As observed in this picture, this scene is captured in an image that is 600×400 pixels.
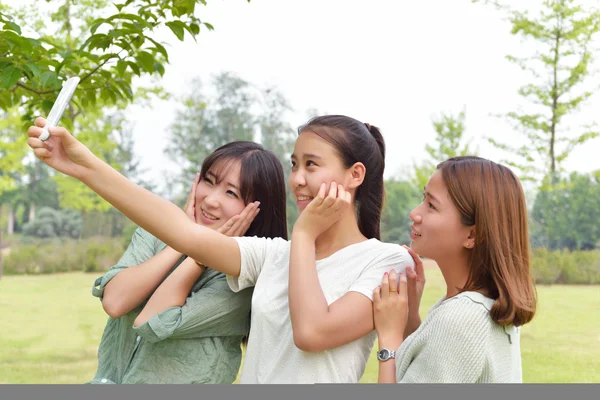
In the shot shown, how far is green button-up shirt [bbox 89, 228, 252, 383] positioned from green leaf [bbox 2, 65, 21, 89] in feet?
2.95

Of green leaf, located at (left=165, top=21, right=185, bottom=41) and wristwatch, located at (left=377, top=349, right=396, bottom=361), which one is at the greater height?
green leaf, located at (left=165, top=21, right=185, bottom=41)

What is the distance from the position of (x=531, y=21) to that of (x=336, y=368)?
1206 centimetres

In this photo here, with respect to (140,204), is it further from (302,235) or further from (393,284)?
(393,284)

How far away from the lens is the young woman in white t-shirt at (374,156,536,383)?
1354 mm

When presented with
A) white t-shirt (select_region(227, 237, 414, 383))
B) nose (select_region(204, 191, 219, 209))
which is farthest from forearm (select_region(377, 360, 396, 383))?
nose (select_region(204, 191, 219, 209))

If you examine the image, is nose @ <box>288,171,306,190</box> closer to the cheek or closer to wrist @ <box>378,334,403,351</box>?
the cheek

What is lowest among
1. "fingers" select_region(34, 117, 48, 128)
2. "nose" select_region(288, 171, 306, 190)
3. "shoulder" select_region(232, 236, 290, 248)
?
"shoulder" select_region(232, 236, 290, 248)

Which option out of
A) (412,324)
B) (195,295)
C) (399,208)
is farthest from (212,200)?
(399,208)

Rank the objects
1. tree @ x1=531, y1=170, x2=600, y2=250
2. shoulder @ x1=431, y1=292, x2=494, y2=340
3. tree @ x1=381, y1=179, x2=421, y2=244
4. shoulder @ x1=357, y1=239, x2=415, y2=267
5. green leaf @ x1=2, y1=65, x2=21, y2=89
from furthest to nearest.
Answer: tree @ x1=531, y1=170, x2=600, y2=250 < tree @ x1=381, y1=179, x2=421, y2=244 < green leaf @ x1=2, y1=65, x2=21, y2=89 < shoulder @ x1=357, y1=239, x2=415, y2=267 < shoulder @ x1=431, y1=292, x2=494, y2=340

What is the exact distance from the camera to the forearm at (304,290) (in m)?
1.46

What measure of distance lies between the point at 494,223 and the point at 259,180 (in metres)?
0.66

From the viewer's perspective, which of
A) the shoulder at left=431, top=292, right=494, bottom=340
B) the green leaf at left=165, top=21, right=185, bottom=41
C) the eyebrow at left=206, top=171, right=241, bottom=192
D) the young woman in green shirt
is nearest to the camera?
the shoulder at left=431, top=292, right=494, bottom=340

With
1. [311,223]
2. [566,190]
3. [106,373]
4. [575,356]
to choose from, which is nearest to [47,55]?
[106,373]

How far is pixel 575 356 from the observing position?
1031 centimetres
